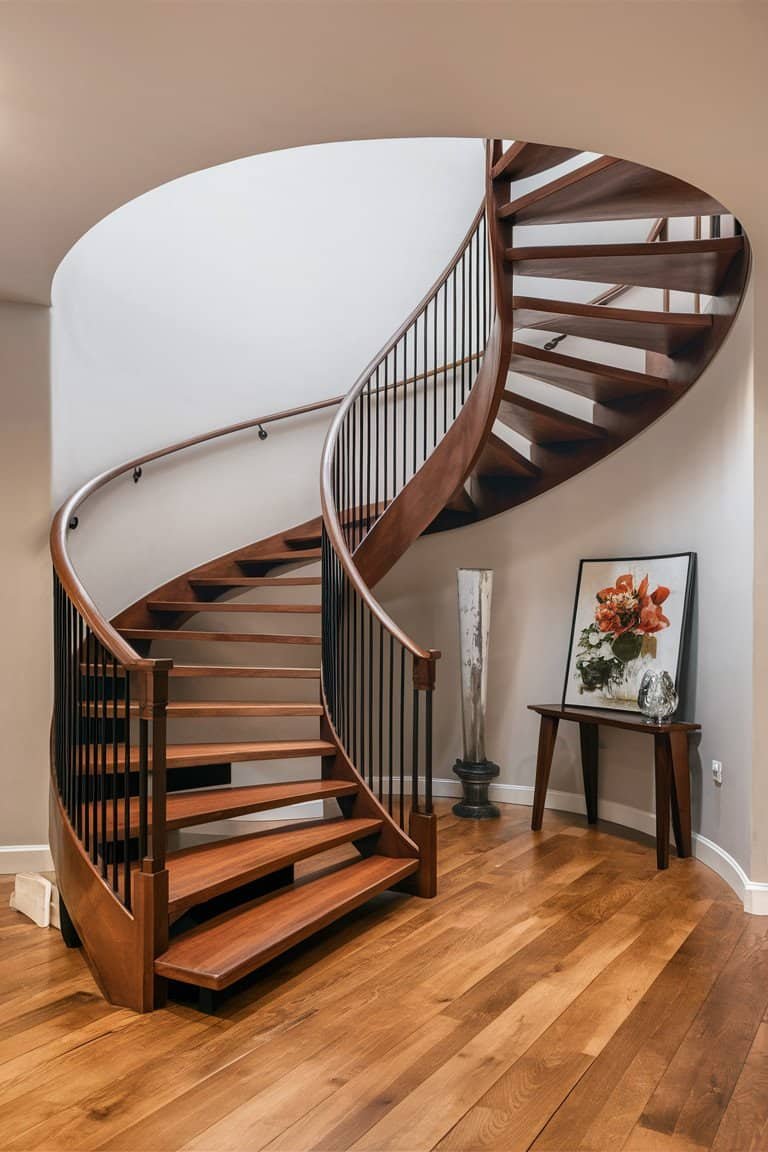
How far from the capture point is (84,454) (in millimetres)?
4496

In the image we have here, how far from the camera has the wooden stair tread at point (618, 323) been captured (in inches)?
156

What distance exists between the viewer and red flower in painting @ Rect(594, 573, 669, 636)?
14.3 ft

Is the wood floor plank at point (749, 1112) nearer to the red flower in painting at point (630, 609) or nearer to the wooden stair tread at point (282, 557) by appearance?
the red flower in painting at point (630, 609)

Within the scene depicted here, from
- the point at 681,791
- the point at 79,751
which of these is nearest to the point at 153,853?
the point at 79,751

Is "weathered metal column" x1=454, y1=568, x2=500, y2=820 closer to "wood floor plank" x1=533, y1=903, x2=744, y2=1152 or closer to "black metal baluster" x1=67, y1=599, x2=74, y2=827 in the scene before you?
"wood floor plank" x1=533, y1=903, x2=744, y2=1152

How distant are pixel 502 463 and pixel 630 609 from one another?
1131 mm

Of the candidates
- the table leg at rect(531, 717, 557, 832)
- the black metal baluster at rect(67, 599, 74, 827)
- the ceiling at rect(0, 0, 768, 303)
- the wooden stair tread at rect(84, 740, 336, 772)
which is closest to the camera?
the ceiling at rect(0, 0, 768, 303)

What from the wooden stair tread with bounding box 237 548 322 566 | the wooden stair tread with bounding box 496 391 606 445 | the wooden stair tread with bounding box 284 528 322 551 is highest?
the wooden stair tread with bounding box 496 391 606 445

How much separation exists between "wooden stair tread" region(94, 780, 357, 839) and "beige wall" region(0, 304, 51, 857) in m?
0.79

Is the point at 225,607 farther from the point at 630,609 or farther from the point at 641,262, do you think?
the point at 641,262

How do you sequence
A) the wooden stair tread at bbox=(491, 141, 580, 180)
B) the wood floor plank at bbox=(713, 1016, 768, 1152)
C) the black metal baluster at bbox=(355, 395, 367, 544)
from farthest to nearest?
1. the black metal baluster at bbox=(355, 395, 367, 544)
2. the wooden stair tread at bbox=(491, 141, 580, 180)
3. the wood floor plank at bbox=(713, 1016, 768, 1152)

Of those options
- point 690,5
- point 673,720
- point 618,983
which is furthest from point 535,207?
point 618,983

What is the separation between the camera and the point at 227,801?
128 inches

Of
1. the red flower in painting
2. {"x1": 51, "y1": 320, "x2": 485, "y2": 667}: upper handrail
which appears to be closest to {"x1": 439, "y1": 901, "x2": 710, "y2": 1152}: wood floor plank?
{"x1": 51, "y1": 320, "x2": 485, "y2": 667}: upper handrail
